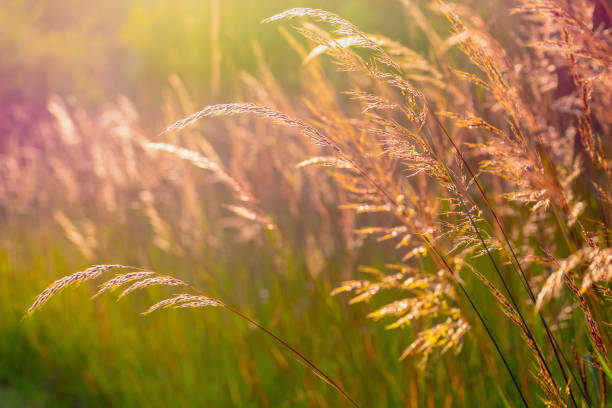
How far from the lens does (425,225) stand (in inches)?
49.7

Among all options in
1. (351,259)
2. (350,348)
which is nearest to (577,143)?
(351,259)

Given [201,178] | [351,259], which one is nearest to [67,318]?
[201,178]

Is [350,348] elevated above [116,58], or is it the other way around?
[116,58]

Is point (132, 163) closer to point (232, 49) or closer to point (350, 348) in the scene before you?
point (350, 348)

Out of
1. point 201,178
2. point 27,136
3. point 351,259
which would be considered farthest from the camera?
point 27,136

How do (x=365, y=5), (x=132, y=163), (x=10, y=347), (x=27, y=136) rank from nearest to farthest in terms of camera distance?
(x=132, y=163) < (x=10, y=347) < (x=365, y=5) < (x=27, y=136)

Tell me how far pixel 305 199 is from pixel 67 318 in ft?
7.56

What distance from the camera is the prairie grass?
1.10 meters

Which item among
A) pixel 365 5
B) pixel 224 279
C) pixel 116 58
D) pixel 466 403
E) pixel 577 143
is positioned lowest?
pixel 466 403

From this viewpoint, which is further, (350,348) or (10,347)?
(10,347)

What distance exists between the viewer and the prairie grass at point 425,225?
1100 mm

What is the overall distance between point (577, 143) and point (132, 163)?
3.01m

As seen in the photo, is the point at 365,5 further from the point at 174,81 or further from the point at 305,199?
the point at 174,81

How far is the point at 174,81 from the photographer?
10.3ft
